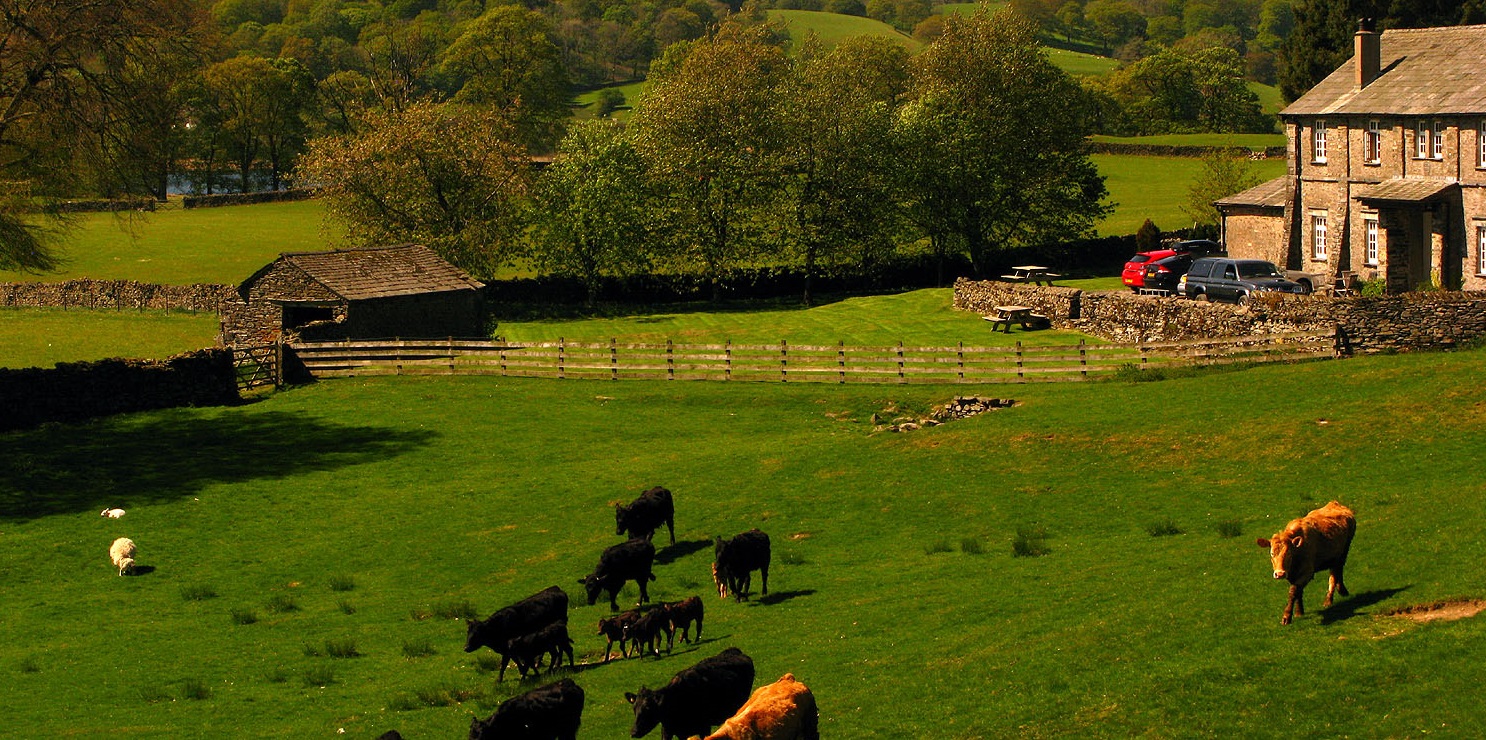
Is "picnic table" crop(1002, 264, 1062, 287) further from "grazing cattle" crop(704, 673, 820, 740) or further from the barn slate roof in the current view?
"grazing cattle" crop(704, 673, 820, 740)

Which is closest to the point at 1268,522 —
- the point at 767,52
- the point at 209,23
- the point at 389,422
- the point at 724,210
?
the point at 389,422

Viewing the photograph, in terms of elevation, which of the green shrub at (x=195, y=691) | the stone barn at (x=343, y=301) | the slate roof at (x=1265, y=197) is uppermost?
the slate roof at (x=1265, y=197)

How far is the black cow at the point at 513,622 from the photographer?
20.7 meters

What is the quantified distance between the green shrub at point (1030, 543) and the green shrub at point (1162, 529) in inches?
69.4

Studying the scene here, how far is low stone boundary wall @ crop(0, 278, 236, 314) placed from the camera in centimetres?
7112

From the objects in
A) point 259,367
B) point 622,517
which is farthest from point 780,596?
point 259,367

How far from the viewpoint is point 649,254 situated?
254 feet

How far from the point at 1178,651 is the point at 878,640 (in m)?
4.32

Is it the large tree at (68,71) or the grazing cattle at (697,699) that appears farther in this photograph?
the large tree at (68,71)

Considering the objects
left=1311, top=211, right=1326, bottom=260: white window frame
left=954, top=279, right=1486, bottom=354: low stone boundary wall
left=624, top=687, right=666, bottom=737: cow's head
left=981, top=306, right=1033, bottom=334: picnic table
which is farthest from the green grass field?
left=1311, top=211, right=1326, bottom=260: white window frame

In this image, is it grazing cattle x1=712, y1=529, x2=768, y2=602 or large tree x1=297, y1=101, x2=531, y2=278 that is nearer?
grazing cattle x1=712, y1=529, x2=768, y2=602

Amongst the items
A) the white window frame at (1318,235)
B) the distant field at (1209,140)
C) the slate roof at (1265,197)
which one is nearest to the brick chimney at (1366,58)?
the white window frame at (1318,235)

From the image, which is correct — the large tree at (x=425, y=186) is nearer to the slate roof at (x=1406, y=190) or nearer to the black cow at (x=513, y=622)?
the slate roof at (x=1406, y=190)

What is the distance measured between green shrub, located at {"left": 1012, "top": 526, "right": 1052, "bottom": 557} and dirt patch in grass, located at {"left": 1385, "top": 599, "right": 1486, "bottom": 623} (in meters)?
7.56
